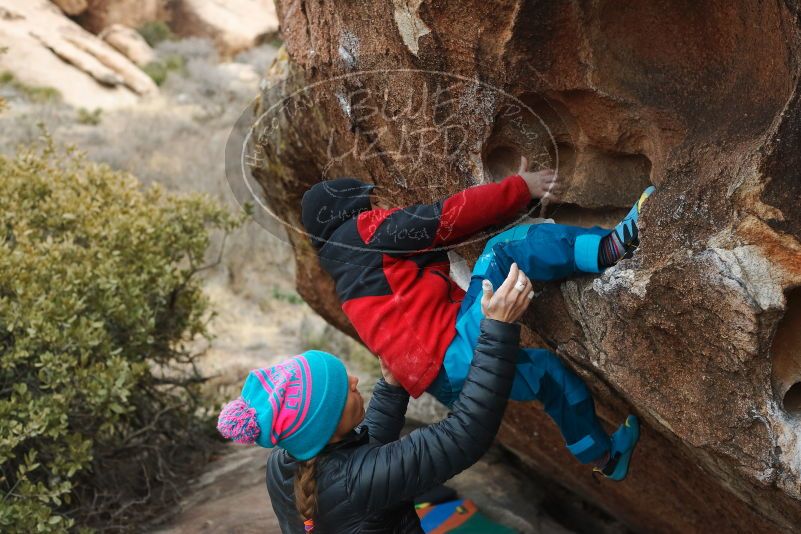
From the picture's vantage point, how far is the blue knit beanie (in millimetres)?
1895

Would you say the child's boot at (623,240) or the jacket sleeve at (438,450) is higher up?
the child's boot at (623,240)

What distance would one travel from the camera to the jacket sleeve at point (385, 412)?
2.41 metres

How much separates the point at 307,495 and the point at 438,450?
353mm

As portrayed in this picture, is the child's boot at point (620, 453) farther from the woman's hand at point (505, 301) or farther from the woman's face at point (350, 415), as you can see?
the woman's face at point (350, 415)

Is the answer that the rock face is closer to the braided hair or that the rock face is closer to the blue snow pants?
the blue snow pants

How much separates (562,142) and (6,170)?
406 centimetres

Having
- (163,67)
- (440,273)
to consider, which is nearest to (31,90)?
(163,67)

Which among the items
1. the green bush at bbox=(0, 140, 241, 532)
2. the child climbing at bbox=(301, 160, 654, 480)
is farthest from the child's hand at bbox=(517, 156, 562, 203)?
the green bush at bbox=(0, 140, 241, 532)

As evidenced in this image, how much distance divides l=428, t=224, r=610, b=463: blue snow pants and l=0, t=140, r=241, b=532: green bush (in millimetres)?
2255

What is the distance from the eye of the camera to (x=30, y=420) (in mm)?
3660

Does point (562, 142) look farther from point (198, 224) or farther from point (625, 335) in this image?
point (198, 224)

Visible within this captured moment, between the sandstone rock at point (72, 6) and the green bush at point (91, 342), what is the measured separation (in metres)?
15.7

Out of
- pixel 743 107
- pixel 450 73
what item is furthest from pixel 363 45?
pixel 743 107

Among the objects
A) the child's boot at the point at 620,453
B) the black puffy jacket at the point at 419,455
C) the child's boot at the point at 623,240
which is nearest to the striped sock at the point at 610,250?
the child's boot at the point at 623,240
